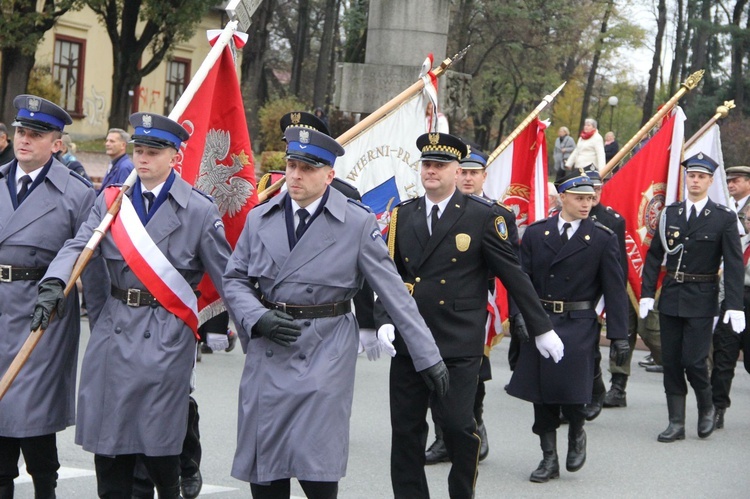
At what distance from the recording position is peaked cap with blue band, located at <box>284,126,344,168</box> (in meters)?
5.28

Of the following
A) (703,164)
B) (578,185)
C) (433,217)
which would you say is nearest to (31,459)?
(433,217)

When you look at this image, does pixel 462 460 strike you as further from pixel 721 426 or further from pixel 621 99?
pixel 621 99

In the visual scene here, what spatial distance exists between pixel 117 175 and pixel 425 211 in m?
5.70

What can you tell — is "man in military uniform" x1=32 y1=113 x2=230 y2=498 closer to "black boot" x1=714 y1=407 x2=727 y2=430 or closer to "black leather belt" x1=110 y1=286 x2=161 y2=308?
"black leather belt" x1=110 y1=286 x2=161 y2=308

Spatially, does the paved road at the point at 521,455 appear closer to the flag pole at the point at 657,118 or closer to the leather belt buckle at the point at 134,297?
the leather belt buckle at the point at 134,297

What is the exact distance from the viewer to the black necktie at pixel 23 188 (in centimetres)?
597

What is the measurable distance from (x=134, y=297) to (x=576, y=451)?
11.3ft

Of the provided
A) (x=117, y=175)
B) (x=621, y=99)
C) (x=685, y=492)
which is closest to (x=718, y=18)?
(x=621, y=99)

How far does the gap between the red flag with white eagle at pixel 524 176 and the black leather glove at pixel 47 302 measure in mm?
5332

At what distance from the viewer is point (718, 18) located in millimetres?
42844

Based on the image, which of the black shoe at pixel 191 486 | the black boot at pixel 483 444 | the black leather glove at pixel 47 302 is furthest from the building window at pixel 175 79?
the black leather glove at pixel 47 302

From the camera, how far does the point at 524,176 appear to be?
33.3ft

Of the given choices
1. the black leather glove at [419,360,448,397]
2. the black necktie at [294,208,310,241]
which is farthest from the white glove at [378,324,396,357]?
the black necktie at [294,208,310,241]

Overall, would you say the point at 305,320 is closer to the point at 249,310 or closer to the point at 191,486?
the point at 249,310
